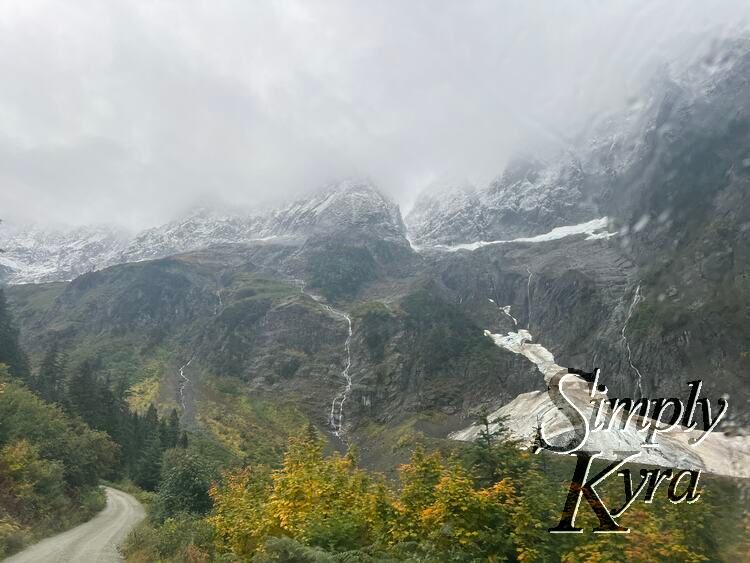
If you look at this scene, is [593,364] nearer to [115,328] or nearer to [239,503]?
[239,503]

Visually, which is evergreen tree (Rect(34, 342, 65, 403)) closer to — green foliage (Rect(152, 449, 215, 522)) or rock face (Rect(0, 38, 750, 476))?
rock face (Rect(0, 38, 750, 476))

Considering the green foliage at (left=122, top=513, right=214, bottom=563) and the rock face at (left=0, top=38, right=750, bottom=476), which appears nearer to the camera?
the green foliage at (left=122, top=513, right=214, bottom=563)

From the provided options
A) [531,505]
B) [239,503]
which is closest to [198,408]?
[239,503]

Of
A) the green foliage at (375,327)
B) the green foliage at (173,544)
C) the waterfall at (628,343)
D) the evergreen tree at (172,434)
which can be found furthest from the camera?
the green foliage at (375,327)

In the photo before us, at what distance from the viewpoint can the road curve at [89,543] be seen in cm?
1953

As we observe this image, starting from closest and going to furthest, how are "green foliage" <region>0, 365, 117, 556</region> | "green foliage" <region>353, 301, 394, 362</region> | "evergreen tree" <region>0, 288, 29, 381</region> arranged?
"green foliage" <region>0, 365, 117, 556</region>
"evergreen tree" <region>0, 288, 29, 381</region>
"green foliage" <region>353, 301, 394, 362</region>

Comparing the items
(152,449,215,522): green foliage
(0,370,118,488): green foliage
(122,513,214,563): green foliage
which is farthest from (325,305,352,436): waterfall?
(122,513,214,563): green foliage

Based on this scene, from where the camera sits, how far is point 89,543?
914 inches

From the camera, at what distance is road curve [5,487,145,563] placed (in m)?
Result: 19.5

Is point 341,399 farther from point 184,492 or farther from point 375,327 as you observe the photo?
point 184,492

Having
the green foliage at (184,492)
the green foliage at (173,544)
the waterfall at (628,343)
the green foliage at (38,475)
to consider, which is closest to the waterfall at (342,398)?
the waterfall at (628,343)

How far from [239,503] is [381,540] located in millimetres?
6384

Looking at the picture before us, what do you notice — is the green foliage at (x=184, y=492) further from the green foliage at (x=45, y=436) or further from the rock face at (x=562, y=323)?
the rock face at (x=562, y=323)

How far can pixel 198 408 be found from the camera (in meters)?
114
